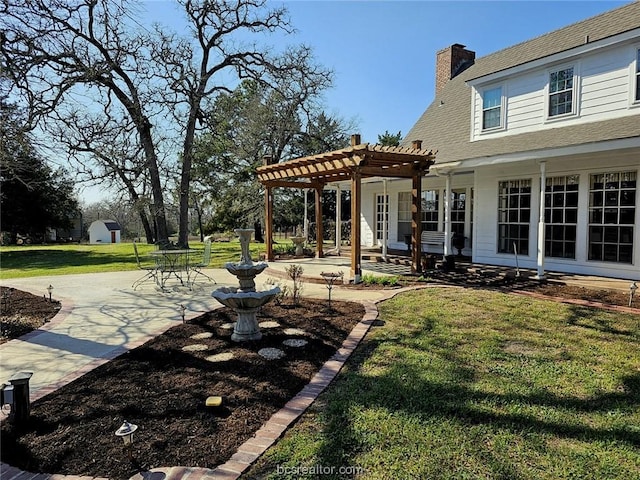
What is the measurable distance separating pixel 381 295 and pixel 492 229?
184 inches

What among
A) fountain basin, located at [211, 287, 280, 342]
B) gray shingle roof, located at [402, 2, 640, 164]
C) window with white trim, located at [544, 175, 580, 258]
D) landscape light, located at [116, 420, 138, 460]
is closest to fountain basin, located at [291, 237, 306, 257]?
gray shingle roof, located at [402, 2, 640, 164]

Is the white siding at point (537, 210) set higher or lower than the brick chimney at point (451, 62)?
lower

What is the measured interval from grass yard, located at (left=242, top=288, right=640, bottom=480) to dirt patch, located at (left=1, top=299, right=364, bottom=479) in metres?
0.44

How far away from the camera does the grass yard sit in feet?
8.35

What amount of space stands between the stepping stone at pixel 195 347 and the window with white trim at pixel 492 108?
9317 millimetres

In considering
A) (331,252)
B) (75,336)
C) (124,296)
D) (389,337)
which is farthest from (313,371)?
(331,252)

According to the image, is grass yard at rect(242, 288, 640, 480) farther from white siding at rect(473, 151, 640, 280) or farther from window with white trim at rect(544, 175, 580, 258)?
window with white trim at rect(544, 175, 580, 258)

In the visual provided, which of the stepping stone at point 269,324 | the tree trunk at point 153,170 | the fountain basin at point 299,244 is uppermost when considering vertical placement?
the tree trunk at point 153,170

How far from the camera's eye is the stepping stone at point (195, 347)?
471 cm

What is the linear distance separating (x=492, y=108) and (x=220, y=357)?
9628 mm

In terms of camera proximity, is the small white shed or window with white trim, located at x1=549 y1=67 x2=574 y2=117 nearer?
window with white trim, located at x1=549 y1=67 x2=574 y2=117

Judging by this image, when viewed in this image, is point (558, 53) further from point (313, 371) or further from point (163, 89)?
point (163, 89)

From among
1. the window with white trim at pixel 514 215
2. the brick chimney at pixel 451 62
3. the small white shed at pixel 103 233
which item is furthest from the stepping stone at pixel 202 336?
the small white shed at pixel 103 233

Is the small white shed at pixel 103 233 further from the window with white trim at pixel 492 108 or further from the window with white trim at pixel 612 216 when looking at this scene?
the window with white trim at pixel 612 216
